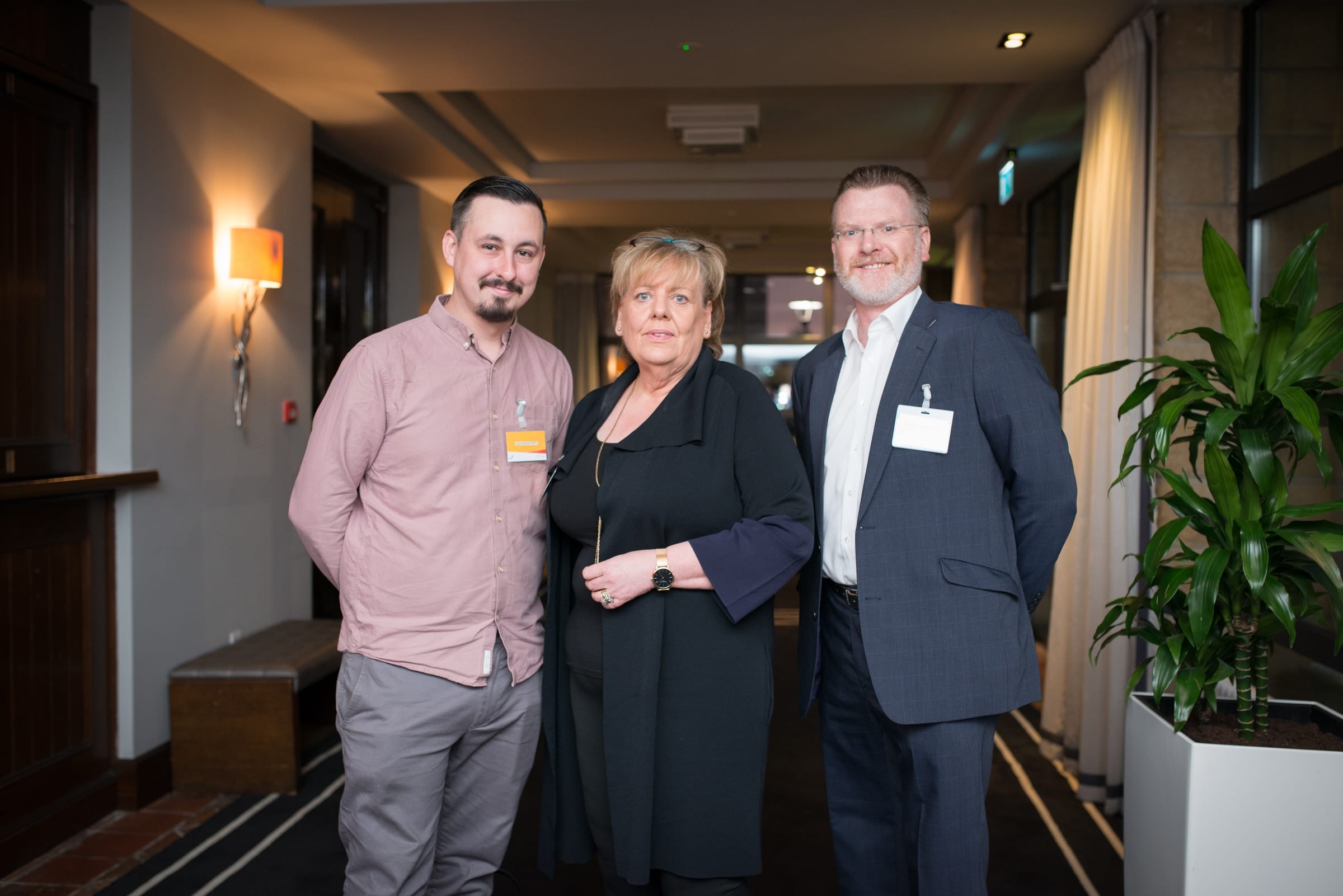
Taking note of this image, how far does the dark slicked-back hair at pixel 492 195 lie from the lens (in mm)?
1972

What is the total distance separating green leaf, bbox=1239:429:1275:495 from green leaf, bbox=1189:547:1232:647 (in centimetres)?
18

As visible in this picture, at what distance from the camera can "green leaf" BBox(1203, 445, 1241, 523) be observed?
7.06 feet

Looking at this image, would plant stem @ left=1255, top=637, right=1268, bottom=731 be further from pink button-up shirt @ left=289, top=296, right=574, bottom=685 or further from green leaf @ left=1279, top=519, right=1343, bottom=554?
pink button-up shirt @ left=289, top=296, right=574, bottom=685

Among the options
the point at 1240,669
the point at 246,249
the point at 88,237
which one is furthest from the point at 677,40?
the point at 1240,669

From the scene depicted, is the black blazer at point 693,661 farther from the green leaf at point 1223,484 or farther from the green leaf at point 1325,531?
the green leaf at point 1325,531

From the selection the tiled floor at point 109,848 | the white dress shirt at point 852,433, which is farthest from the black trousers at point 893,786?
the tiled floor at point 109,848

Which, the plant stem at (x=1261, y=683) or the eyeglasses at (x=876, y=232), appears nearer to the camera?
the eyeglasses at (x=876, y=232)

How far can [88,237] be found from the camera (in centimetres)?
356

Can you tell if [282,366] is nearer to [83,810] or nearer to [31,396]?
[31,396]

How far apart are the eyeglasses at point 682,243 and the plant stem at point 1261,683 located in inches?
62.8

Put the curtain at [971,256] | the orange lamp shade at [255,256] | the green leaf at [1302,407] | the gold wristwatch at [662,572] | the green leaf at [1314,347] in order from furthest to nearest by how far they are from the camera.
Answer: the curtain at [971,256] < the orange lamp shade at [255,256] < the green leaf at [1314,347] < the green leaf at [1302,407] < the gold wristwatch at [662,572]

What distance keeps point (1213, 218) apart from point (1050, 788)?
225 cm

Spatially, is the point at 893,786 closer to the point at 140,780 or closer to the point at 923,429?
the point at 923,429

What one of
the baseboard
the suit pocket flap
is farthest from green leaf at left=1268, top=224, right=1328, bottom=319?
the baseboard
